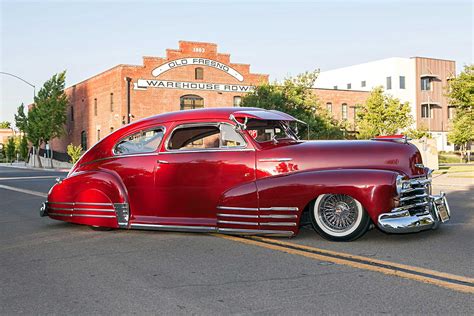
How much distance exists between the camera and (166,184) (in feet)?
25.0

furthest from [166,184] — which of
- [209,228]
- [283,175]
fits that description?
[283,175]

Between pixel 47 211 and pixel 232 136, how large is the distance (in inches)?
137

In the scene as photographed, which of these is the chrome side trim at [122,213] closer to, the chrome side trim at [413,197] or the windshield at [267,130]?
the windshield at [267,130]

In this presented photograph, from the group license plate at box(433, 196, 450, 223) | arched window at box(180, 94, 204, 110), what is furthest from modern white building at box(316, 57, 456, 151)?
license plate at box(433, 196, 450, 223)

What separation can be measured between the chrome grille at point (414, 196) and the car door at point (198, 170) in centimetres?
194

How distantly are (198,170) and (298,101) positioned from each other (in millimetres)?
24081

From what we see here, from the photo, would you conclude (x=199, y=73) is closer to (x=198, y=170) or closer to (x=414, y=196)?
(x=198, y=170)

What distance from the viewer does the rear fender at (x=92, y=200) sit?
7863mm

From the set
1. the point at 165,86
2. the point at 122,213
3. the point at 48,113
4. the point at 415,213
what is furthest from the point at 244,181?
the point at 48,113

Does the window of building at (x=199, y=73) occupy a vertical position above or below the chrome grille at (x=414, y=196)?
above

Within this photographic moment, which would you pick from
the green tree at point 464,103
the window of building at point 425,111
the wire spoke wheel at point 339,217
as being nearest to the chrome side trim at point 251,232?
the wire spoke wheel at point 339,217

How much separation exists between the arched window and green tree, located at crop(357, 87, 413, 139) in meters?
18.0

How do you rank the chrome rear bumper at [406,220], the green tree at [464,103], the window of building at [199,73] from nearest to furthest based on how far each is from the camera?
the chrome rear bumper at [406,220] < the green tree at [464,103] < the window of building at [199,73]

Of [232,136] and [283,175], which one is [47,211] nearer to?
[232,136]
